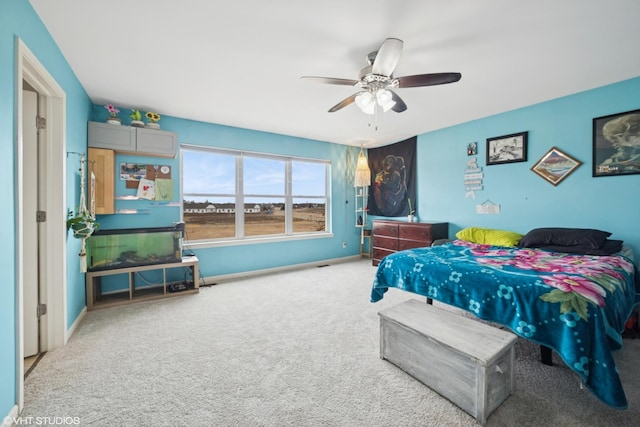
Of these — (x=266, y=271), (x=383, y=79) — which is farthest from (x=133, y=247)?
(x=383, y=79)

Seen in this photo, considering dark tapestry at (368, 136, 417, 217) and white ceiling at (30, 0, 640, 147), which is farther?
dark tapestry at (368, 136, 417, 217)

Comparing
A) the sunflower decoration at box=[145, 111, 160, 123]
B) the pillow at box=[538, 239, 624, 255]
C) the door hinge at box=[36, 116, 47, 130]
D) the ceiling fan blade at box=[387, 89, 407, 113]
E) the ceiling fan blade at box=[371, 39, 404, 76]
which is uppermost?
the sunflower decoration at box=[145, 111, 160, 123]

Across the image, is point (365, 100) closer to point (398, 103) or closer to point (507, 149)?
point (398, 103)

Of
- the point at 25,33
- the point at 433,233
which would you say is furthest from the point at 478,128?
the point at 25,33

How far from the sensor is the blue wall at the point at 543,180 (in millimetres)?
2693

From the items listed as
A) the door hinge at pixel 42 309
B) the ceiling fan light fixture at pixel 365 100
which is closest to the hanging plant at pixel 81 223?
the door hinge at pixel 42 309

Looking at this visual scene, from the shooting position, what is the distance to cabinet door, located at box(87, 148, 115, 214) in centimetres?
294

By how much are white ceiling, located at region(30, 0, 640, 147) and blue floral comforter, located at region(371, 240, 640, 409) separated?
176cm

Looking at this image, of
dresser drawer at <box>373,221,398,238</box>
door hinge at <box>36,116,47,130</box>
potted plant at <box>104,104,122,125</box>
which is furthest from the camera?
dresser drawer at <box>373,221,398,238</box>

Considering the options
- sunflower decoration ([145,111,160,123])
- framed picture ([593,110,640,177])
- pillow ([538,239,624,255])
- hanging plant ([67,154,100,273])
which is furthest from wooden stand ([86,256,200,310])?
framed picture ([593,110,640,177])

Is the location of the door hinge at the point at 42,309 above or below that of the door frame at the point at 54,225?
below

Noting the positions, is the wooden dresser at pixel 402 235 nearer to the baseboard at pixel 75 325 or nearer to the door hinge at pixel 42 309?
the baseboard at pixel 75 325

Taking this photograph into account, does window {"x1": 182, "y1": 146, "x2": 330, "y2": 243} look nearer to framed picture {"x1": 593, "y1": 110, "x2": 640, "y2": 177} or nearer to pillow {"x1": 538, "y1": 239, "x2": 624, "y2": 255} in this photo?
pillow {"x1": 538, "y1": 239, "x2": 624, "y2": 255}

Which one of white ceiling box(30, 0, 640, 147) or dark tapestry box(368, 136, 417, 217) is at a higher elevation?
white ceiling box(30, 0, 640, 147)
